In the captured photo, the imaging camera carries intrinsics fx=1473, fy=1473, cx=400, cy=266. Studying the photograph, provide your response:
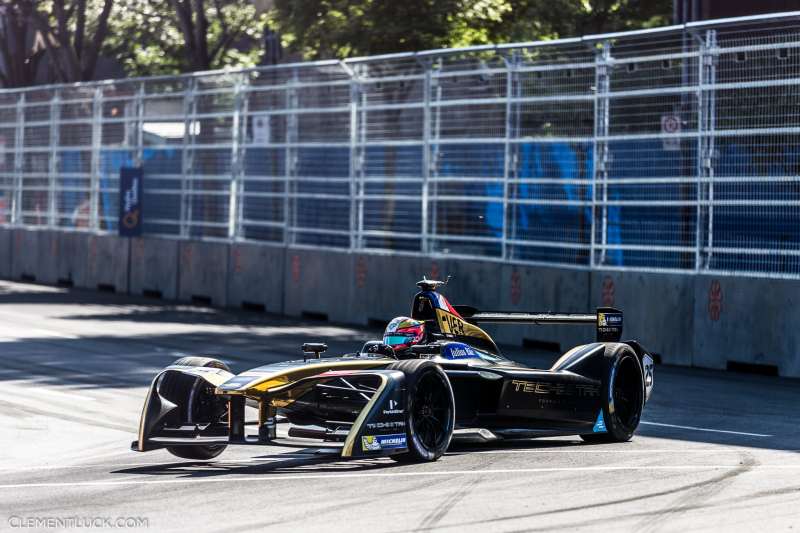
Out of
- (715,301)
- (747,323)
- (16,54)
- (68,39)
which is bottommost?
(747,323)

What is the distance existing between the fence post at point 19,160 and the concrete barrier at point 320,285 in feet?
33.5

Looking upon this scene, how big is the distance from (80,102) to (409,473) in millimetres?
21970

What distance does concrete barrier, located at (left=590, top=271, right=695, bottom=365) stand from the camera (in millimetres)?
17594

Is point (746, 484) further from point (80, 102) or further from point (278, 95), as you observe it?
point (80, 102)

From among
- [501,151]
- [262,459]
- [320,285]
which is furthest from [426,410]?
[320,285]

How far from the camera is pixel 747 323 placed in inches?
666

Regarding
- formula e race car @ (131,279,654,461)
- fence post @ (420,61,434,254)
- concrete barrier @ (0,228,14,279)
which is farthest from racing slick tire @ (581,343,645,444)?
concrete barrier @ (0,228,14,279)

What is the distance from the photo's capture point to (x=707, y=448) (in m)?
10.8

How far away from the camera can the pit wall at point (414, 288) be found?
55.6 ft

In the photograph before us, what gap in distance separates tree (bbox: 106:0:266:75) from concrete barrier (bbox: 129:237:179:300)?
11.7 metres

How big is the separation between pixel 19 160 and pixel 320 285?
11434 millimetres

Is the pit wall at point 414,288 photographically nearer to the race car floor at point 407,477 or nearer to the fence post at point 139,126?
the fence post at point 139,126

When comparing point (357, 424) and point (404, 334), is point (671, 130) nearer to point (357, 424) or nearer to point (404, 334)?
point (404, 334)

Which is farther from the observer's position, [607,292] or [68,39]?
[68,39]
